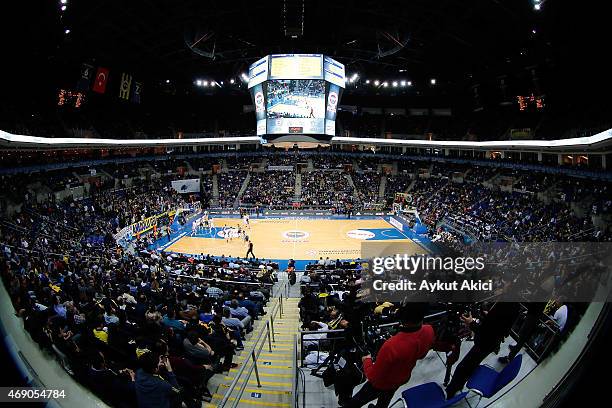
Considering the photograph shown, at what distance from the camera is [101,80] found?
3086cm

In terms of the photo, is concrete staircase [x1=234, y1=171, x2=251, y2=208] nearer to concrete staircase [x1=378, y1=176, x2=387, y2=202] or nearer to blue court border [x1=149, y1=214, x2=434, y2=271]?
blue court border [x1=149, y1=214, x2=434, y2=271]

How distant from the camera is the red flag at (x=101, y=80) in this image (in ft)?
100

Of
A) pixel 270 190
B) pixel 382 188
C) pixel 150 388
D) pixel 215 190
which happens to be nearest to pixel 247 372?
pixel 150 388

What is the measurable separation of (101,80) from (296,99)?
57.7 feet

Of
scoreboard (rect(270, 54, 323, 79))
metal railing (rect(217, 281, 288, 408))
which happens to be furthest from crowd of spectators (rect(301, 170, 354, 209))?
metal railing (rect(217, 281, 288, 408))

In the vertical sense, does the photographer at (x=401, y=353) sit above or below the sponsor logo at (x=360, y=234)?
above

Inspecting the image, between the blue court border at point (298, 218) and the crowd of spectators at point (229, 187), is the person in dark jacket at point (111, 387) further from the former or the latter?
the crowd of spectators at point (229, 187)

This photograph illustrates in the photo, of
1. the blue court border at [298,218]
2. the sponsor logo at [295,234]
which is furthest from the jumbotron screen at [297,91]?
the blue court border at [298,218]

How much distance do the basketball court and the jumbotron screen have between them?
855 cm

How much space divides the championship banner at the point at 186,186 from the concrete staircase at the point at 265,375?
34832mm

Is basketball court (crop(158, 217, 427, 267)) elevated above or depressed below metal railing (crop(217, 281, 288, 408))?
below

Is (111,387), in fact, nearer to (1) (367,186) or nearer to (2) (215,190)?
(2) (215,190)

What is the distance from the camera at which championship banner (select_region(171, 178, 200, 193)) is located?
41781mm

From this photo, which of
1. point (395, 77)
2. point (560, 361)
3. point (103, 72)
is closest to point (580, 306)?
point (560, 361)
